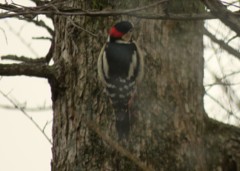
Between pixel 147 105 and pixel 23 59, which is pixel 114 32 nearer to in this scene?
pixel 147 105

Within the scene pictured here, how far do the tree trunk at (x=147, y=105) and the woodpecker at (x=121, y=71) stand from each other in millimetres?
46

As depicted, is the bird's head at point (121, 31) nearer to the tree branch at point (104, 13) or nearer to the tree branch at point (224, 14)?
the tree branch at point (104, 13)

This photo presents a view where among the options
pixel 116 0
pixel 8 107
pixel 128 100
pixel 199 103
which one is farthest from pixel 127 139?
pixel 8 107

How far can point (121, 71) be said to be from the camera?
11.3 ft

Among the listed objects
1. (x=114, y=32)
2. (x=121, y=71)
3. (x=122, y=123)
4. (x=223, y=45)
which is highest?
(x=114, y=32)

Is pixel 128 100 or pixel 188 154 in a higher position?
pixel 128 100

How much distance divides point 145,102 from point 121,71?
0.31 metres

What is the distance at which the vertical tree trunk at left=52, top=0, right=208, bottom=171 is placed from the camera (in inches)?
124

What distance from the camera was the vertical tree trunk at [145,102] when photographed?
3.14 meters

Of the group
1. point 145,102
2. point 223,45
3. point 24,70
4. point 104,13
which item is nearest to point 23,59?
point 24,70

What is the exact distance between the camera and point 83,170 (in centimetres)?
315

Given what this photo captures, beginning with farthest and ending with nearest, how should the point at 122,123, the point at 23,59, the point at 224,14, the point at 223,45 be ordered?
the point at 223,45 → the point at 23,59 → the point at 122,123 → the point at 224,14

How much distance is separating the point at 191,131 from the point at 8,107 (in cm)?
151

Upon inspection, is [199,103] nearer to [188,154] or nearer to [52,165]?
[188,154]
